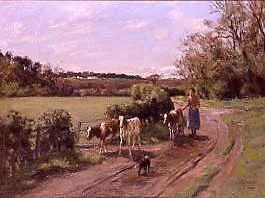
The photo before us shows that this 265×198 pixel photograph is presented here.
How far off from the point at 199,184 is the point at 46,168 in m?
4.57

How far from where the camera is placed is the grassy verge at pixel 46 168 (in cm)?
1343

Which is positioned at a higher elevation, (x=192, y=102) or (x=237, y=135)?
(x=192, y=102)

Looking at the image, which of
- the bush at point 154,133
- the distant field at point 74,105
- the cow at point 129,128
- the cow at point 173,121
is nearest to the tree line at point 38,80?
the distant field at point 74,105

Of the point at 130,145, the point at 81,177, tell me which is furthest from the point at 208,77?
the point at 81,177

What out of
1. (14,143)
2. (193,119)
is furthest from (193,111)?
(14,143)

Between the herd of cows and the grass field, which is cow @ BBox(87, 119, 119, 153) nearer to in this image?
the herd of cows

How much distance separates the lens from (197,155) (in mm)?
17703

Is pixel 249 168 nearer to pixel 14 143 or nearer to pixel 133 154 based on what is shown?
pixel 133 154

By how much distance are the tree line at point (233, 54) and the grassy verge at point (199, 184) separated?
3506cm

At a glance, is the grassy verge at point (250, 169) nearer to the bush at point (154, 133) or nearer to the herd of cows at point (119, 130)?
the bush at point (154, 133)

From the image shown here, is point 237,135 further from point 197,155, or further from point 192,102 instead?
point 197,155

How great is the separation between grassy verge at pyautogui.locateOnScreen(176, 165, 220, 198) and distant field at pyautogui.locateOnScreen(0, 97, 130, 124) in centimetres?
774

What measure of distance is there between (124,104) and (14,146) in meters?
8.73

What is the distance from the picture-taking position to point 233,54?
166ft
